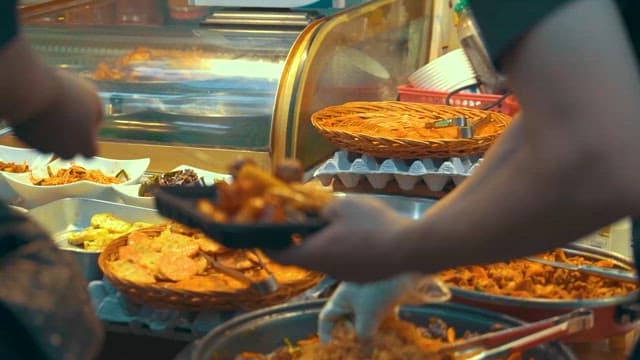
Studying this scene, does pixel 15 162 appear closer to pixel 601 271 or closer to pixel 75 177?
pixel 75 177

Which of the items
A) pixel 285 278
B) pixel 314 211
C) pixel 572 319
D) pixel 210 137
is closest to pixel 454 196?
pixel 314 211

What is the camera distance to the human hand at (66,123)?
1.05 meters

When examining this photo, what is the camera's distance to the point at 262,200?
0.91 metres

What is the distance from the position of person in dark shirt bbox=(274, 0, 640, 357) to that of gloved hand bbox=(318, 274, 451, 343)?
172 mm

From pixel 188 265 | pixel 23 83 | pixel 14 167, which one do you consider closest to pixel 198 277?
pixel 188 265

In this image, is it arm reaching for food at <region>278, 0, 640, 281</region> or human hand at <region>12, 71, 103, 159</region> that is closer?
arm reaching for food at <region>278, 0, 640, 281</region>

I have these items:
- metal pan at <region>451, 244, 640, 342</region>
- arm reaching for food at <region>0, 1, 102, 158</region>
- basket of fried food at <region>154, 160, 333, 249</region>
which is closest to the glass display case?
metal pan at <region>451, 244, 640, 342</region>

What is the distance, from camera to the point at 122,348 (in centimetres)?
149

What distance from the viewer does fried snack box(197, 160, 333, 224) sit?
88 centimetres

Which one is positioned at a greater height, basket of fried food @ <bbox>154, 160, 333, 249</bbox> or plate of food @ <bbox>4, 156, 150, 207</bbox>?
basket of fried food @ <bbox>154, 160, 333, 249</bbox>

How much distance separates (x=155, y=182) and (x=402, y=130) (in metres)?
0.57

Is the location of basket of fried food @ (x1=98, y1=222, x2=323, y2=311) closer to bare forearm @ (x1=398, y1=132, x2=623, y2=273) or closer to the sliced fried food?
the sliced fried food

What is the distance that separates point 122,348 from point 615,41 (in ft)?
3.39

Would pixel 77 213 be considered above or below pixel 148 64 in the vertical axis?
below
